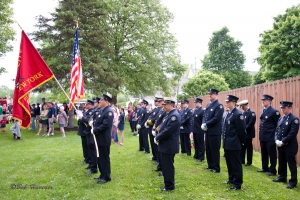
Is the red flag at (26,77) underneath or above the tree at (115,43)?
underneath

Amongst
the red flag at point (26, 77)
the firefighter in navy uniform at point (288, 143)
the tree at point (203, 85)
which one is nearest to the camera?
the firefighter in navy uniform at point (288, 143)

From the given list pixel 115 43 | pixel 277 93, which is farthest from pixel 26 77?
pixel 115 43

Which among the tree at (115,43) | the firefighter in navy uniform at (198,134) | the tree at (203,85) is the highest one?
the tree at (115,43)

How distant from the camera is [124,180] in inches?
274

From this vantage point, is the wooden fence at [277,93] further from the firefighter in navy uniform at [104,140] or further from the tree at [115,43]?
the tree at [115,43]

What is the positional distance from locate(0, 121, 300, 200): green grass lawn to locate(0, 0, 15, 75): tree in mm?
14933

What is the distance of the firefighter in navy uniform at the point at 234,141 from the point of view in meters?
6.09

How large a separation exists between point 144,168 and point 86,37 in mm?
14281

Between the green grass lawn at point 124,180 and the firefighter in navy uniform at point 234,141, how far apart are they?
0.96 feet

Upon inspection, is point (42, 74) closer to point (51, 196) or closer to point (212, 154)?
point (51, 196)

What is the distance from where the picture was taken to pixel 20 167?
8.61 m

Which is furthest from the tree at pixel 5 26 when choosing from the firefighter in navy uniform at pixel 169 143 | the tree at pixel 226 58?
the tree at pixel 226 58

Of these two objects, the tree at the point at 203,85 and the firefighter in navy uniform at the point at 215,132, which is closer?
the firefighter in navy uniform at the point at 215,132

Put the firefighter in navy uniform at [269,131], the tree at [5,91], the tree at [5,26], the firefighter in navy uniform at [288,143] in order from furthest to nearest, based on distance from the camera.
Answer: the tree at [5,91]
the tree at [5,26]
the firefighter in navy uniform at [269,131]
the firefighter in navy uniform at [288,143]
